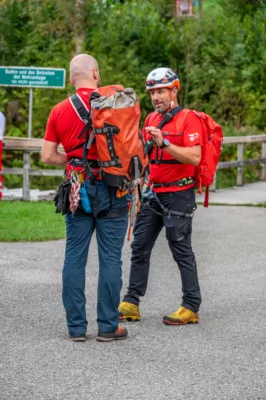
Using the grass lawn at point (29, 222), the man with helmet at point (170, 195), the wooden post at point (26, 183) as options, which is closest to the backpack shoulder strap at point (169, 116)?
the man with helmet at point (170, 195)

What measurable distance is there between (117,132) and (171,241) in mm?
1311

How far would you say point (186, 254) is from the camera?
25.2ft

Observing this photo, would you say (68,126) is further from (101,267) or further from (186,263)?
(186,263)

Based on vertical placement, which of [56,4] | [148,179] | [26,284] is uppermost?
[56,4]

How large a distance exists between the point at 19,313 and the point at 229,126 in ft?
61.8

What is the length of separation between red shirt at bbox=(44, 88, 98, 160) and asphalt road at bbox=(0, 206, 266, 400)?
1.23 m

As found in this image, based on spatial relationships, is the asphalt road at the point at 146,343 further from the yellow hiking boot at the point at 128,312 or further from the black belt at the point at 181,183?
the black belt at the point at 181,183

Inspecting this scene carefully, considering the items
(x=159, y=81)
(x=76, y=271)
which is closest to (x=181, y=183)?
(x=159, y=81)

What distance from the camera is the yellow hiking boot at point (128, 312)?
7676 millimetres

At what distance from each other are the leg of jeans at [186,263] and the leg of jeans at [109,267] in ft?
2.34

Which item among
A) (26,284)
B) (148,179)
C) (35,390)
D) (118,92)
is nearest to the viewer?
(35,390)

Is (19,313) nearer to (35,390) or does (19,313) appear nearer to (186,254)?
(186,254)

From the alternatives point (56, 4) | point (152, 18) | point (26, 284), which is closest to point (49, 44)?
point (56, 4)

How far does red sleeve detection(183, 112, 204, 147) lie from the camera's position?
7.31 meters
